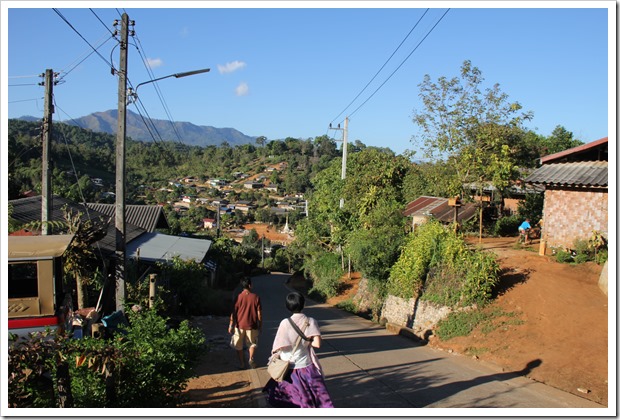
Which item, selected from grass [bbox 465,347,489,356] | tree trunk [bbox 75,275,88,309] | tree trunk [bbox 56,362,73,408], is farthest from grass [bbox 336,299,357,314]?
tree trunk [bbox 56,362,73,408]

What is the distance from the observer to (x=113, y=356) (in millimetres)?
5414

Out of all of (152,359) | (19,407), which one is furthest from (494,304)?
(19,407)

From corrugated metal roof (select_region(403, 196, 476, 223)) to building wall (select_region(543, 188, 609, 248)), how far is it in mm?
4978

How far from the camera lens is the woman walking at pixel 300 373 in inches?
228

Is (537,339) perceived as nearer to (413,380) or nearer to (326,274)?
(413,380)

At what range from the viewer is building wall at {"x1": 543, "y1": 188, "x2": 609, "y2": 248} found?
15656 millimetres

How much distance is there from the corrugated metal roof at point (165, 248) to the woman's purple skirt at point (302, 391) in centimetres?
1287

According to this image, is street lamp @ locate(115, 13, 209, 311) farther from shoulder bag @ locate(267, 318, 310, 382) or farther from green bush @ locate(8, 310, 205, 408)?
shoulder bag @ locate(267, 318, 310, 382)

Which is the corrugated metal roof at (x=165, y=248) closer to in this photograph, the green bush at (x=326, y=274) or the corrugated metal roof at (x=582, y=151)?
the green bush at (x=326, y=274)

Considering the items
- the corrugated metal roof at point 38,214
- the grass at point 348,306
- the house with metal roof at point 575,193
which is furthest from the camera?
the grass at point 348,306

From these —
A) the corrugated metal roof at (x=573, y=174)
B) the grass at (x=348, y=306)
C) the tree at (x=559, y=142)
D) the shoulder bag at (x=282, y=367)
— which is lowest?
the grass at (x=348, y=306)

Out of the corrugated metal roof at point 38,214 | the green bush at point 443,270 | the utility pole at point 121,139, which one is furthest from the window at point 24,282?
the green bush at point 443,270

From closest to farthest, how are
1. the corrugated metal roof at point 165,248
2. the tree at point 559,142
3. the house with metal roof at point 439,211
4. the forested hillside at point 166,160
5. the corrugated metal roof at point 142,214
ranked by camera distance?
the corrugated metal roof at point 165,248 → the house with metal roof at point 439,211 → the corrugated metal roof at point 142,214 → the tree at point 559,142 → the forested hillside at point 166,160

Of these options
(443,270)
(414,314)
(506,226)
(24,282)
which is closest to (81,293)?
(24,282)
